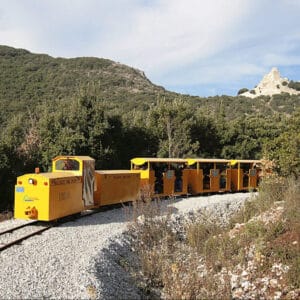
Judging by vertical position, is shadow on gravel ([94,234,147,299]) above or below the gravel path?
below

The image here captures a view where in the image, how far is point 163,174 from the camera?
20234 millimetres

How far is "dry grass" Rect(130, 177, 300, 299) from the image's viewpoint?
829cm

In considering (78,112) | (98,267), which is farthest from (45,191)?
(78,112)

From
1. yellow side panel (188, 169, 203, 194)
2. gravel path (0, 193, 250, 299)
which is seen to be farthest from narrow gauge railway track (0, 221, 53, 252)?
yellow side panel (188, 169, 203, 194)

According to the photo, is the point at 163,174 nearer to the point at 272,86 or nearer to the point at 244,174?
the point at 244,174

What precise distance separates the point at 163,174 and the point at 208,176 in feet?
12.8

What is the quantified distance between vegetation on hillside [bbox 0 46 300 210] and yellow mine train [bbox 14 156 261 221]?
2.80 meters

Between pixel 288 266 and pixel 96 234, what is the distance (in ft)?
16.4

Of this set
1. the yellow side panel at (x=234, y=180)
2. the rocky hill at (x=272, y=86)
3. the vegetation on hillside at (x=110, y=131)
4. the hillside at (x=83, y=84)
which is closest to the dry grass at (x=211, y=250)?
the vegetation on hillside at (x=110, y=131)

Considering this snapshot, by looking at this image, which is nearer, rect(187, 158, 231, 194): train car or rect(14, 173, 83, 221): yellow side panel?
rect(14, 173, 83, 221): yellow side panel

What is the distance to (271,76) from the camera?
110375 mm

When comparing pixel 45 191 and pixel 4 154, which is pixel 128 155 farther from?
pixel 45 191

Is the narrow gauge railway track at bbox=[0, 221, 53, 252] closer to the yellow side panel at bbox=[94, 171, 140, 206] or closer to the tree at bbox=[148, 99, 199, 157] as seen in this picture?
the yellow side panel at bbox=[94, 171, 140, 206]

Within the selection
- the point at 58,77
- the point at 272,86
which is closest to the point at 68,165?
the point at 58,77
